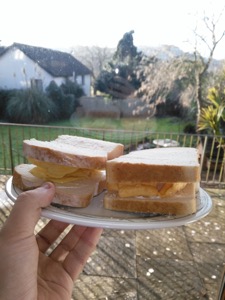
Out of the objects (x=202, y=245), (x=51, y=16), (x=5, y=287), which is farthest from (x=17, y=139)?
(x=5, y=287)

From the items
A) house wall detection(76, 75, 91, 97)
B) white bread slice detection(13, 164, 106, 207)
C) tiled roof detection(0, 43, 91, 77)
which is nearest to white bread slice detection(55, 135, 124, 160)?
white bread slice detection(13, 164, 106, 207)

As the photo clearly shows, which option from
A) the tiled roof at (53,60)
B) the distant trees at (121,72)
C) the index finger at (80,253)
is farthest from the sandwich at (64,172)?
the distant trees at (121,72)

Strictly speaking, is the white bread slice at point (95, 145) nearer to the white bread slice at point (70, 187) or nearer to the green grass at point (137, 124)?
the white bread slice at point (70, 187)

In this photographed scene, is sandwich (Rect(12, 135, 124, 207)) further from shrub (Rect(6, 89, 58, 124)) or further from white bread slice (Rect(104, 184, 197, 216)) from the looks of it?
shrub (Rect(6, 89, 58, 124))

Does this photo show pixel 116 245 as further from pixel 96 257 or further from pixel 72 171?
pixel 72 171

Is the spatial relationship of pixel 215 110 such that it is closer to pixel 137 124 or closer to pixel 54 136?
pixel 137 124

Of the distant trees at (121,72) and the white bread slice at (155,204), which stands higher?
the distant trees at (121,72)

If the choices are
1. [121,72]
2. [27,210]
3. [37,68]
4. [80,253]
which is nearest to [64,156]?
[27,210]
